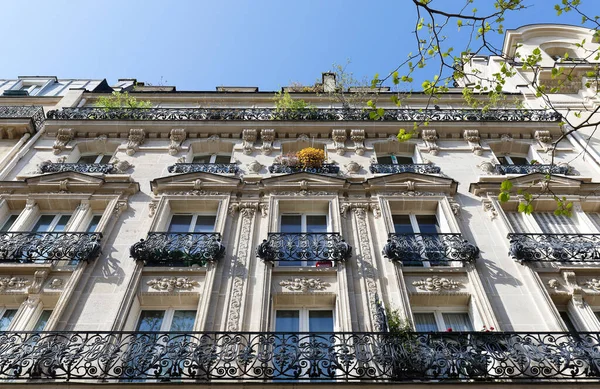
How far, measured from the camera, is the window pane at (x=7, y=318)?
26.8ft

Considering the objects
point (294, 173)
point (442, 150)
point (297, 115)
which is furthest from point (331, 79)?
point (294, 173)

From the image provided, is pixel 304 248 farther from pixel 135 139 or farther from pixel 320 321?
pixel 135 139

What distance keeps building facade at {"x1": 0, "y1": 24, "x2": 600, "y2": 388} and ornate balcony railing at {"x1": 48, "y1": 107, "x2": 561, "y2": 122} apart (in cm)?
9

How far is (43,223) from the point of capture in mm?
10719

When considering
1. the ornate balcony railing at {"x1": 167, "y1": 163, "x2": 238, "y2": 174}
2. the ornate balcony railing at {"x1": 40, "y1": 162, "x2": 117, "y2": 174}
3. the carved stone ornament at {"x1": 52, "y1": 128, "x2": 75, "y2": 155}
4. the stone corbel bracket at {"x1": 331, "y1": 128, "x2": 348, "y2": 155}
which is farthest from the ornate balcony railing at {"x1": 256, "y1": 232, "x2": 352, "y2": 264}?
the carved stone ornament at {"x1": 52, "y1": 128, "x2": 75, "y2": 155}

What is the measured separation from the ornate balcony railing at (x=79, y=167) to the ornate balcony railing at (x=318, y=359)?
5882mm

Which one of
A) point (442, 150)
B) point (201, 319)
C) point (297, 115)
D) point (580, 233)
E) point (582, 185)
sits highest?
point (297, 115)

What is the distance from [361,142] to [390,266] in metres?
5.12

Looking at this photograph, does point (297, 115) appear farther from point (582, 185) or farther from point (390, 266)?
point (582, 185)

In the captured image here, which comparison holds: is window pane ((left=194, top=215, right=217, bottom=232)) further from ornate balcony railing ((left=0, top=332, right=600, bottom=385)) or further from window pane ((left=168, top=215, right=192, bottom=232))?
ornate balcony railing ((left=0, top=332, right=600, bottom=385))

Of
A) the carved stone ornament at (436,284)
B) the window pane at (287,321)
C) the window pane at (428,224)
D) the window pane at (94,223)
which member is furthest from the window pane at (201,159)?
the carved stone ornament at (436,284)

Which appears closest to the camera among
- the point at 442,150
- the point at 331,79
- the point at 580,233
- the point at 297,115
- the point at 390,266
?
the point at 390,266

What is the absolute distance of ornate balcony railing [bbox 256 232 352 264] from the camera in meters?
9.01

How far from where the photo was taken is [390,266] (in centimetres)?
895
